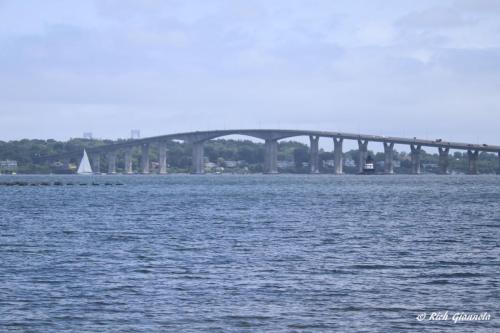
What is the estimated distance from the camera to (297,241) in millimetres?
41719

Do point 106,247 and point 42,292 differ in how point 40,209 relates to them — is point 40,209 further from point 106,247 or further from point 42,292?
point 42,292

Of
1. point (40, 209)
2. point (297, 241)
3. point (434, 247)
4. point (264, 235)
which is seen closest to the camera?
point (434, 247)

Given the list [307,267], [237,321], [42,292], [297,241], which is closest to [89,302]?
[42,292]

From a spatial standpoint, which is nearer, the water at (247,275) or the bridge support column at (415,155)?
the water at (247,275)

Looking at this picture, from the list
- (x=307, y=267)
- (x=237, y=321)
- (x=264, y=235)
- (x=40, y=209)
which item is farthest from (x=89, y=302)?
(x=40, y=209)

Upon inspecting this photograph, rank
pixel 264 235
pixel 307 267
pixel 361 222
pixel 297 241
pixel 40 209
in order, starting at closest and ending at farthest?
pixel 307 267 → pixel 297 241 → pixel 264 235 → pixel 361 222 → pixel 40 209

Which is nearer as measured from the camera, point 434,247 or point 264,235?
point 434,247

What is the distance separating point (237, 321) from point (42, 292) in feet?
22.1

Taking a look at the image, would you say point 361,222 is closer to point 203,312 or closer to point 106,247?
point 106,247

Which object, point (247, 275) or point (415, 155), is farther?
point (415, 155)

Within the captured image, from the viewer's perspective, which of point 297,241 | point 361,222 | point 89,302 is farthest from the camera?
point 361,222

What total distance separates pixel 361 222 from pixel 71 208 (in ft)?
90.8

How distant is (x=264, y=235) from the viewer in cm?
4519

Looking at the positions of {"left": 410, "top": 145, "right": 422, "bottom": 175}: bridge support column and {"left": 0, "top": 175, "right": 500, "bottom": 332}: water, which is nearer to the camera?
{"left": 0, "top": 175, "right": 500, "bottom": 332}: water
